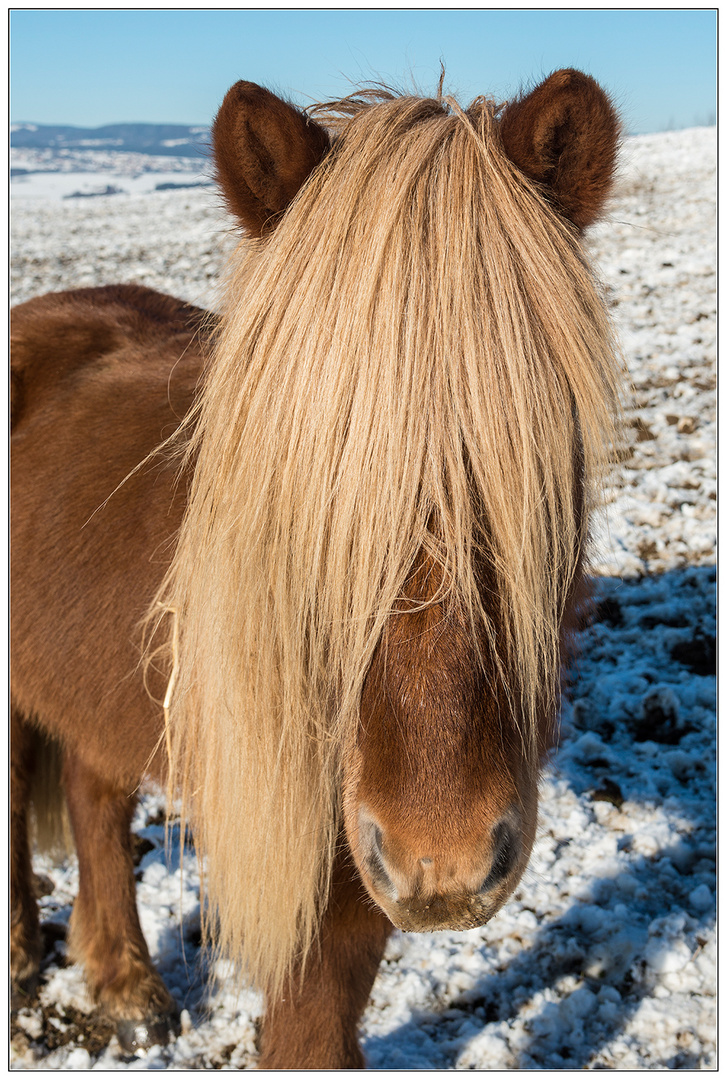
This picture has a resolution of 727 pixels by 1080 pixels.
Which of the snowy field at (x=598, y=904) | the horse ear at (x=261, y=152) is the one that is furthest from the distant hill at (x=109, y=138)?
the horse ear at (x=261, y=152)

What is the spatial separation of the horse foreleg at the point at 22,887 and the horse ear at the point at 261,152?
1.79 metres

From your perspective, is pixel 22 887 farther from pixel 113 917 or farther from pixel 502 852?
pixel 502 852

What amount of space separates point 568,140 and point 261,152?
1.39 ft

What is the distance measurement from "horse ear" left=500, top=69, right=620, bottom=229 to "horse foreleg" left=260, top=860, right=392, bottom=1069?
1.24 m

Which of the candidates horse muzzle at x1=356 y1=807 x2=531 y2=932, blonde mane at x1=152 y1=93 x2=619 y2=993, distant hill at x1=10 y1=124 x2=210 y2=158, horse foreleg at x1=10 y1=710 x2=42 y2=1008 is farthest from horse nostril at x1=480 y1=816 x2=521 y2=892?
distant hill at x1=10 y1=124 x2=210 y2=158

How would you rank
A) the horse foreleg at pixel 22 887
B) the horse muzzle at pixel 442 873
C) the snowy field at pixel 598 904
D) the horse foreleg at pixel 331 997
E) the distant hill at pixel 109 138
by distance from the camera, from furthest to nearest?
the distant hill at pixel 109 138 < the horse foreleg at pixel 22 887 < the snowy field at pixel 598 904 < the horse foreleg at pixel 331 997 < the horse muzzle at pixel 442 873

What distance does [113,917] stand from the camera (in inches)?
88.6

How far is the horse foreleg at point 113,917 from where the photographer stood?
2.19 m

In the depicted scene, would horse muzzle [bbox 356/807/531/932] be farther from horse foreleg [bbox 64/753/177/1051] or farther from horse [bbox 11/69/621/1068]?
horse foreleg [bbox 64/753/177/1051]

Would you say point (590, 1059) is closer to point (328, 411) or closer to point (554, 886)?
point (554, 886)

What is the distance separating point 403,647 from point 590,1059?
182 cm

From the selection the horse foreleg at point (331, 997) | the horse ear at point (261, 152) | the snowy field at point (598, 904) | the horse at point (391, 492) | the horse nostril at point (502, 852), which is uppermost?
the horse ear at point (261, 152)

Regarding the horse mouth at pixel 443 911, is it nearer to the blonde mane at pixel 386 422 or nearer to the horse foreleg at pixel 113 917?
the blonde mane at pixel 386 422

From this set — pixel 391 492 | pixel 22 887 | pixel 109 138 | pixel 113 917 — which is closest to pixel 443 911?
pixel 391 492
